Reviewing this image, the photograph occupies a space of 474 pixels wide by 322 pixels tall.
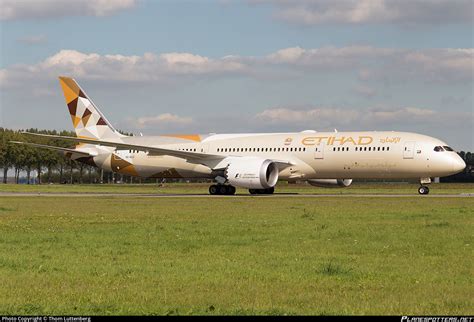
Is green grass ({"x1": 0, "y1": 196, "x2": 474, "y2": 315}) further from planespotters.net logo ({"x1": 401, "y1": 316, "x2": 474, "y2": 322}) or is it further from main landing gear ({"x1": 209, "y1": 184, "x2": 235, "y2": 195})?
main landing gear ({"x1": 209, "y1": 184, "x2": 235, "y2": 195})

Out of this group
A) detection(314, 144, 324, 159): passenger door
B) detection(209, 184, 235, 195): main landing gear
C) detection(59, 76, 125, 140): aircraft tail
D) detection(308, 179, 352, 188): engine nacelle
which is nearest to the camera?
detection(314, 144, 324, 159): passenger door

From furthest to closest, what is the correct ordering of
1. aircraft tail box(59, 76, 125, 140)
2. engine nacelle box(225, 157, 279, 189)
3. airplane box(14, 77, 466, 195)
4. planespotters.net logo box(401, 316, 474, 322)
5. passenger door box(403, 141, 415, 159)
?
1. aircraft tail box(59, 76, 125, 140)
2. engine nacelle box(225, 157, 279, 189)
3. airplane box(14, 77, 466, 195)
4. passenger door box(403, 141, 415, 159)
5. planespotters.net logo box(401, 316, 474, 322)

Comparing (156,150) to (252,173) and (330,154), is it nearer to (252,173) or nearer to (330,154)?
(252,173)

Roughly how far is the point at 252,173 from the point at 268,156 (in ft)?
13.8

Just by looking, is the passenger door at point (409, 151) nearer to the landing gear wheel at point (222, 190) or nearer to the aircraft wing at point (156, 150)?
the landing gear wheel at point (222, 190)

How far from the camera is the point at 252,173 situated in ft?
163

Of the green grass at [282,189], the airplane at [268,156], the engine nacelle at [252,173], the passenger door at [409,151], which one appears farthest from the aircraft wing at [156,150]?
the passenger door at [409,151]

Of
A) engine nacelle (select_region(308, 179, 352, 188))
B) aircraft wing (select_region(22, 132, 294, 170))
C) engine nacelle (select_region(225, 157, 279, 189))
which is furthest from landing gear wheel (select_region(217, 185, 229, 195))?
engine nacelle (select_region(308, 179, 352, 188))

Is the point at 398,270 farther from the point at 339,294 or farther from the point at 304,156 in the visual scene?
the point at 304,156

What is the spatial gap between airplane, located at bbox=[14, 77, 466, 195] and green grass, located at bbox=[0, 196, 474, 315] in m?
24.8

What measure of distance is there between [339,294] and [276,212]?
62.3 ft

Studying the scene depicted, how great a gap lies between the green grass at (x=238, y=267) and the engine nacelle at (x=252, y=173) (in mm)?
24570

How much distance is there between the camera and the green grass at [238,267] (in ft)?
35.1

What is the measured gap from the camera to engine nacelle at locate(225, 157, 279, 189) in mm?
49375
